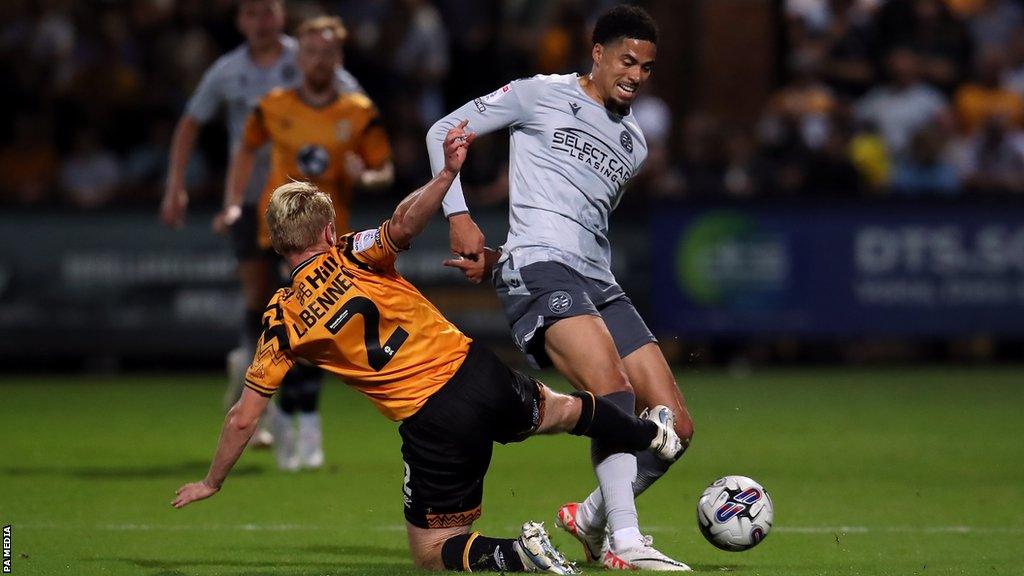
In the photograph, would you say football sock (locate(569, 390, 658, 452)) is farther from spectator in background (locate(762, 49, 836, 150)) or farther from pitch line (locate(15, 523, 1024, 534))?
spectator in background (locate(762, 49, 836, 150))

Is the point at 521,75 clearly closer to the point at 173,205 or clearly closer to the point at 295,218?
the point at 173,205

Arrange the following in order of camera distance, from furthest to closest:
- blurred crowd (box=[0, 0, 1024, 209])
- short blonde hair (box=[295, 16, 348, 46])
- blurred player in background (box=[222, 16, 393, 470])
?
blurred crowd (box=[0, 0, 1024, 209]), blurred player in background (box=[222, 16, 393, 470]), short blonde hair (box=[295, 16, 348, 46])

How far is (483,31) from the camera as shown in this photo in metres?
17.8

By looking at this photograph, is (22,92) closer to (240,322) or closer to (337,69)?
(240,322)

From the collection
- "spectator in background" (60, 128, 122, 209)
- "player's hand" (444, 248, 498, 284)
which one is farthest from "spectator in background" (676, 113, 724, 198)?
"player's hand" (444, 248, 498, 284)

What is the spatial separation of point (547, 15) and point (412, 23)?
1.77 m

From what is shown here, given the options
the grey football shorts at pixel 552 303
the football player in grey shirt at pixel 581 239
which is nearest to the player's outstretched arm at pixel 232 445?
the football player in grey shirt at pixel 581 239

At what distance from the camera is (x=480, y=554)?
6.24 m

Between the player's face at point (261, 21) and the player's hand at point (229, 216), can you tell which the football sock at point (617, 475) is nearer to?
the player's hand at point (229, 216)

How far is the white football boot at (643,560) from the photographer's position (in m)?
6.24

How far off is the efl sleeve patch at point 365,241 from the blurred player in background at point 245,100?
428cm

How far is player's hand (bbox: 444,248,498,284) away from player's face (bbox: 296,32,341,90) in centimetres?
310

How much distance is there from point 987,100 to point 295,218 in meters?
12.7

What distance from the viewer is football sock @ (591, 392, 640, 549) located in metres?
6.49
